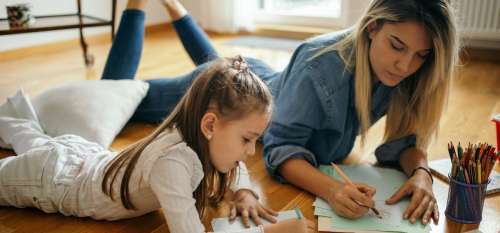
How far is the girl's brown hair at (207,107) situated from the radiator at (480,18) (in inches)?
84.9

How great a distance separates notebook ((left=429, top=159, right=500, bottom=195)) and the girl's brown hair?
653 mm

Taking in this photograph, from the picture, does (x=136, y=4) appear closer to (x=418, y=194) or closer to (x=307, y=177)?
(x=307, y=177)

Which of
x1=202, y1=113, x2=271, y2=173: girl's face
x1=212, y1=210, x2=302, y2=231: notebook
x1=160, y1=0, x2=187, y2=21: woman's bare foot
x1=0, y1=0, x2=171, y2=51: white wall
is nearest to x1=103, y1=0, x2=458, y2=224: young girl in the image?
x1=212, y1=210, x2=302, y2=231: notebook

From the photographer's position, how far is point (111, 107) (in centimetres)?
164

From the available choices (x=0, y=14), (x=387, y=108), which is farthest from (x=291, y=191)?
(x=0, y=14)

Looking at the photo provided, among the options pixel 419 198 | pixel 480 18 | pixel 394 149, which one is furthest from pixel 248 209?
pixel 480 18

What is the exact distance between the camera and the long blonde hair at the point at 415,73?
1.14m

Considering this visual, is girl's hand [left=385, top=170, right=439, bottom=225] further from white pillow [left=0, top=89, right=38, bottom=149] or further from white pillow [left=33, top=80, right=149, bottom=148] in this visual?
white pillow [left=0, top=89, right=38, bottom=149]

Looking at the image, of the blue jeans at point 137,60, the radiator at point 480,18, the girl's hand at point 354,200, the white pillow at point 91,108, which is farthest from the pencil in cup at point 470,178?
the radiator at point 480,18

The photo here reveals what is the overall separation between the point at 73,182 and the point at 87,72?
151 cm

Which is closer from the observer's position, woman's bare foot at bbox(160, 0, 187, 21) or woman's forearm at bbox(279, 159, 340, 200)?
woman's forearm at bbox(279, 159, 340, 200)

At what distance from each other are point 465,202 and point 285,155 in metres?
0.42

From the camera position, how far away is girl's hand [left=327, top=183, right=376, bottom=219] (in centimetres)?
110

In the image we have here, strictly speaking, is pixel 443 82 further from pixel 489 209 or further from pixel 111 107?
pixel 111 107
